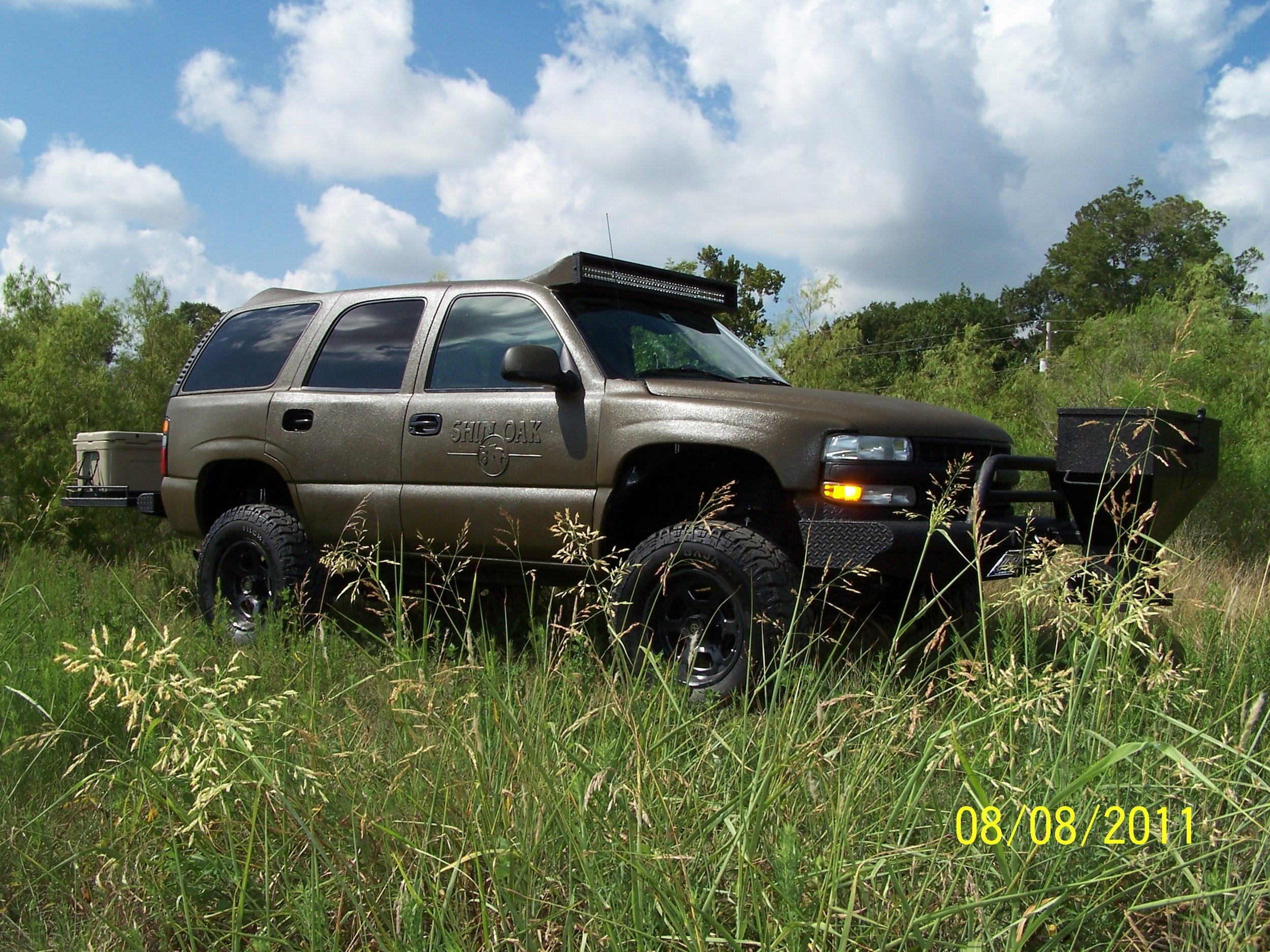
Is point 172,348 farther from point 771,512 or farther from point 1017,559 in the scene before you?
point 1017,559

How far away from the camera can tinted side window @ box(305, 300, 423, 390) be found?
207 inches

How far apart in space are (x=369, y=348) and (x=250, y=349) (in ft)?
3.18

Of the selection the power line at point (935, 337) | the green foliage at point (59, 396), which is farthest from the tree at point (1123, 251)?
the green foliage at point (59, 396)

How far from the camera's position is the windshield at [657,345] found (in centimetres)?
482

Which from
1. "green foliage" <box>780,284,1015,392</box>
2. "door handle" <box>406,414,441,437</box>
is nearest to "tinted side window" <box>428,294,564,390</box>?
"door handle" <box>406,414,441,437</box>

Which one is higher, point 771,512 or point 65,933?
point 771,512

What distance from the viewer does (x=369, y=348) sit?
5418 millimetres

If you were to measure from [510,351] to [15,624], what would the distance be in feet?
7.54

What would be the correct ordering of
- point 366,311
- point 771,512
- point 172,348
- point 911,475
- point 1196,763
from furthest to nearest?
point 172,348
point 366,311
point 771,512
point 911,475
point 1196,763

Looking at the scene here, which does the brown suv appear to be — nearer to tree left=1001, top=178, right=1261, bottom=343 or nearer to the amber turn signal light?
the amber turn signal light

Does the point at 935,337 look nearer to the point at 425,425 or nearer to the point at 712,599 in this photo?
the point at 425,425

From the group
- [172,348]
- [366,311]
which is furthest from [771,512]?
[172,348]

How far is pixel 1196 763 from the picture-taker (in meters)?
2.28

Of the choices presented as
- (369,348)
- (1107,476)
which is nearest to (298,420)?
(369,348)
